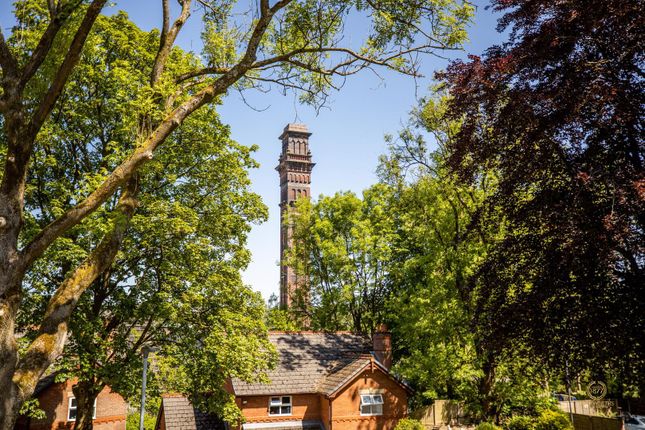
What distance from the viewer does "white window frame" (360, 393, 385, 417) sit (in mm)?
25934

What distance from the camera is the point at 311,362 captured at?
28141 mm

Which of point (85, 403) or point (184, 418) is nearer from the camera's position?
point (85, 403)

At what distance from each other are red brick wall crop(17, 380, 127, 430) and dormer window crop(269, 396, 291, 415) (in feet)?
26.5

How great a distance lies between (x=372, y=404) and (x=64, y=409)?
55.4 ft

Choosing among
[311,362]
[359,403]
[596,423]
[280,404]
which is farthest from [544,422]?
[280,404]

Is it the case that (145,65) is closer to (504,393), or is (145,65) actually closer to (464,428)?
(504,393)

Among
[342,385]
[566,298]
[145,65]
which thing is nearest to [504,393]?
[342,385]

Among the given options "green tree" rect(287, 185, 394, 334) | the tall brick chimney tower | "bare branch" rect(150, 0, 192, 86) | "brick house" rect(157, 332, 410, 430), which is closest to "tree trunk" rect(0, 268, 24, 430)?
"bare branch" rect(150, 0, 192, 86)

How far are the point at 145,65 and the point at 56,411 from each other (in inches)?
765

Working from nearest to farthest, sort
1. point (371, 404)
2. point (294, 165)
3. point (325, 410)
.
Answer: point (325, 410) → point (371, 404) → point (294, 165)

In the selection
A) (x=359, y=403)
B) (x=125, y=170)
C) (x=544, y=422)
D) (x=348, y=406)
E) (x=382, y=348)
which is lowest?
(x=544, y=422)

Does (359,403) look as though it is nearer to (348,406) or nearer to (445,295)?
(348,406)

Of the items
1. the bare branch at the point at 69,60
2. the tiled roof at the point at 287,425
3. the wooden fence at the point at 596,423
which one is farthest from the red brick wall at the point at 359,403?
the bare branch at the point at 69,60

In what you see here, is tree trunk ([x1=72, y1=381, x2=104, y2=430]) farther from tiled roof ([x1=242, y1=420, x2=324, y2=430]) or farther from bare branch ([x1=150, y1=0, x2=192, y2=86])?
bare branch ([x1=150, y1=0, x2=192, y2=86])
